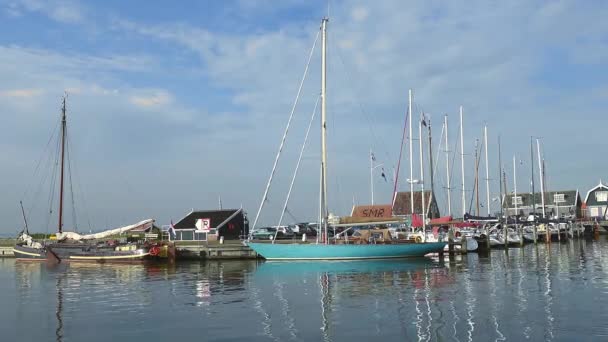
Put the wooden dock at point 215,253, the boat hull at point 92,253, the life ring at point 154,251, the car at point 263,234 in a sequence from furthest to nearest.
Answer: the car at point 263,234 → the wooden dock at point 215,253 → the life ring at point 154,251 → the boat hull at point 92,253

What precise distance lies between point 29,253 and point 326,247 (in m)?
33.5

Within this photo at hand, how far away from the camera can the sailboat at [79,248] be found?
176 feet

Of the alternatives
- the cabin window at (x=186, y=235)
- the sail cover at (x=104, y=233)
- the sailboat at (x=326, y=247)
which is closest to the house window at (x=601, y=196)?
the sailboat at (x=326, y=247)

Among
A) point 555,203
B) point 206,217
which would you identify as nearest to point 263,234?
point 206,217

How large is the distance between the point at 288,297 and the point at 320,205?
2150cm

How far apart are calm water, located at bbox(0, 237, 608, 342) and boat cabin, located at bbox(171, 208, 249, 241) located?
67.7ft

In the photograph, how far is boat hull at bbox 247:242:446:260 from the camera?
48.1 m

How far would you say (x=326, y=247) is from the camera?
47.9 metres

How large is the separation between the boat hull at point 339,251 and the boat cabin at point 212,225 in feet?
50.2

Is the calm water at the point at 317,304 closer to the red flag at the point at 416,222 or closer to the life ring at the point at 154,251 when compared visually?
the life ring at the point at 154,251

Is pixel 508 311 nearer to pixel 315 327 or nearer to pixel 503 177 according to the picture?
pixel 315 327

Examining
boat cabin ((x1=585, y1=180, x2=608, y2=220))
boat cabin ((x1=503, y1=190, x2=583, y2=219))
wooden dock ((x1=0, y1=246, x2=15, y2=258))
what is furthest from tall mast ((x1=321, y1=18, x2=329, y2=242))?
boat cabin ((x1=585, y1=180, x2=608, y2=220))

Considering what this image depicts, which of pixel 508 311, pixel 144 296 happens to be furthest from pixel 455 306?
pixel 144 296

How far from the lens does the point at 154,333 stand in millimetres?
19859
